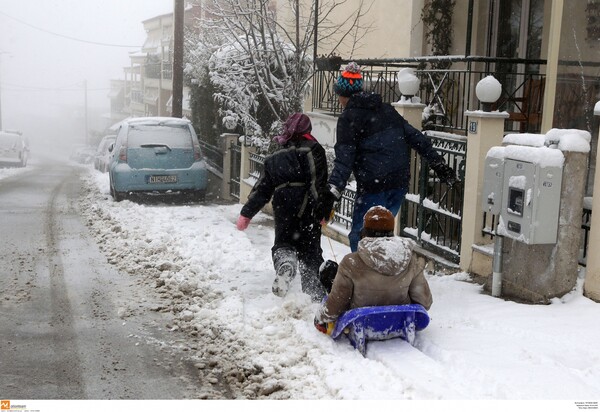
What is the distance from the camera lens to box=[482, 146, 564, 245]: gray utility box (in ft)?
17.9

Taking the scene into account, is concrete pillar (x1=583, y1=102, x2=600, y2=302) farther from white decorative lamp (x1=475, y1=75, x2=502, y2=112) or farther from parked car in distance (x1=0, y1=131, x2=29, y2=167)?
parked car in distance (x1=0, y1=131, x2=29, y2=167)

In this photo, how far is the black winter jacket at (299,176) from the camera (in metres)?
6.10

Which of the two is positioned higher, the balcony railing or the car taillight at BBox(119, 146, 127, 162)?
the balcony railing

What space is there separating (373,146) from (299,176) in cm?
69

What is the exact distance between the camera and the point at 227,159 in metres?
14.9

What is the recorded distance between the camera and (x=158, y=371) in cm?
478

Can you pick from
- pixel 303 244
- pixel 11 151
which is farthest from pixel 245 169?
pixel 11 151

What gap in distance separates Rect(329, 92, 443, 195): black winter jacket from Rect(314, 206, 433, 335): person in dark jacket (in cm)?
116

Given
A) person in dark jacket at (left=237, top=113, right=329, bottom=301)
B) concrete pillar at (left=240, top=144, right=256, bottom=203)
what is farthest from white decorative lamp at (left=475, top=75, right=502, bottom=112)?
concrete pillar at (left=240, top=144, right=256, bottom=203)

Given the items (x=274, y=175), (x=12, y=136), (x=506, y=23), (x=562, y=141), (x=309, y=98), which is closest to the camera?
(x=562, y=141)

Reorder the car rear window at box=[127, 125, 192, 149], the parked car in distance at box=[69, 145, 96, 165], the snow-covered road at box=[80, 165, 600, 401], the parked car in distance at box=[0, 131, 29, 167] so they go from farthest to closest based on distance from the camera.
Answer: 1. the parked car in distance at box=[69, 145, 96, 165]
2. the parked car in distance at box=[0, 131, 29, 167]
3. the car rear window at box=[127, 125, 192, 149]
4. the snow-covered road at box=[80, 165, 600, 401]

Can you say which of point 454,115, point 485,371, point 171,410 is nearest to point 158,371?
point 171,410

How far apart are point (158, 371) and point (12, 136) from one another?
1269 inches

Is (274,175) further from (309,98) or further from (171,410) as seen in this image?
(309,98)
